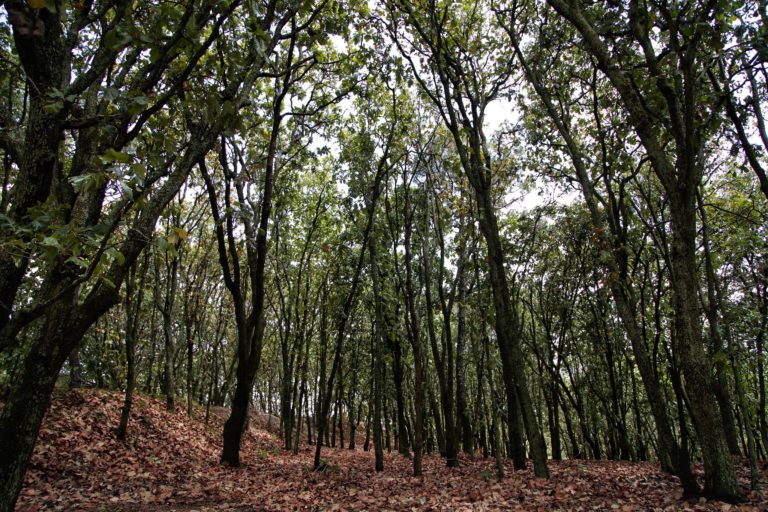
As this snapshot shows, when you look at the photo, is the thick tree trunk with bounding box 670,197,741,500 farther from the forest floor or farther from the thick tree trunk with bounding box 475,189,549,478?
the thick tree trunk with bounding box 475,189,549,478

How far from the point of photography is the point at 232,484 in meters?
8.51

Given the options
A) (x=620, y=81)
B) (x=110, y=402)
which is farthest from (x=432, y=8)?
(x=110, y=402)

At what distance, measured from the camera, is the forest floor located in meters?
6.46

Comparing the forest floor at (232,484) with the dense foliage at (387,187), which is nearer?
the dense foliage at (387,187)

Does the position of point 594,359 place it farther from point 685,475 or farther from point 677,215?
point 677,215

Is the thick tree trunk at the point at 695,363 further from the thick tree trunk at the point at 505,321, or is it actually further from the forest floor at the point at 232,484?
the thick tree trunk at the point at 505,321

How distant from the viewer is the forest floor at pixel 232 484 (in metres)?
6.46

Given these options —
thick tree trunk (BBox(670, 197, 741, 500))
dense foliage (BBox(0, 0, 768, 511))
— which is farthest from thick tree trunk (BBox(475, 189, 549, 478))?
thick tree trunk (BBox(670, 197, 741, 500))

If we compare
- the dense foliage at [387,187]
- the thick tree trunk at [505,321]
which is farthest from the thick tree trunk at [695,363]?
the thick tree trunk at [505,321]

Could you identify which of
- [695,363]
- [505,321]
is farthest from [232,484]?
[695,363]

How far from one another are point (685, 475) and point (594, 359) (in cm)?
1583

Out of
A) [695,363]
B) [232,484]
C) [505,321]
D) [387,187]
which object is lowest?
[232,484]

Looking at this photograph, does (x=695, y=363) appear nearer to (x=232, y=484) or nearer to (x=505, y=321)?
(x=505, y=321)

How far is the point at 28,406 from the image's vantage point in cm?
392
